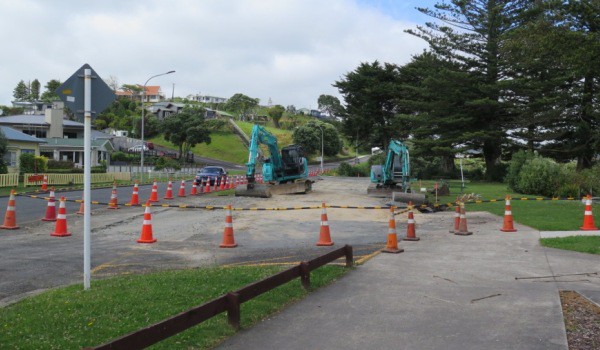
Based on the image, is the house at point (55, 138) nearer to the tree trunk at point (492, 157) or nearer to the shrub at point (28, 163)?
the shrub at point (28, 163)

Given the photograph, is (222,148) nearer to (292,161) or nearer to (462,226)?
(292,161)

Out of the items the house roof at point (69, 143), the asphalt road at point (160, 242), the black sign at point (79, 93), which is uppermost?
the house roof at point (69, 143)

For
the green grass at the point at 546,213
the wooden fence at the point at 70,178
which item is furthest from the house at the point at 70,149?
the green grass at the point at 546,213

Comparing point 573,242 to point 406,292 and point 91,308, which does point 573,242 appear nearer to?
point 406,292

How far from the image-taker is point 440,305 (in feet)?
22.7

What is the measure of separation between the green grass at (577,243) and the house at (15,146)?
125ft

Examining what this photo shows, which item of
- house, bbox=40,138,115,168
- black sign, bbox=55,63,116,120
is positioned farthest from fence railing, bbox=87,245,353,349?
house, bbox=40,138,115,168

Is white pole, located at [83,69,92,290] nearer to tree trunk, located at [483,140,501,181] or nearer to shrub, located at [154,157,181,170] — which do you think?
tree trunk, located at [483,140,501,181]

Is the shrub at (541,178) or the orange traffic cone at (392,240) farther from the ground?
the shrub at (541,178)

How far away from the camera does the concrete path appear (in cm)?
552

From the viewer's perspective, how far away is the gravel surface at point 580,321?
17.7ft

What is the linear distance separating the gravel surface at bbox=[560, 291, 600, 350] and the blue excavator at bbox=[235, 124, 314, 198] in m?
20.1

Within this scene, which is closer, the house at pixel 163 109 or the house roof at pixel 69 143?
the house roof at pixel 69 143

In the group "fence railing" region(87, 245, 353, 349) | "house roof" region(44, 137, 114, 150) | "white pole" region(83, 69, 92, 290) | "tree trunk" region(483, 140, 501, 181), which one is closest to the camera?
"fence railing" region(87, 245, 353, 349)
